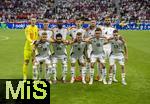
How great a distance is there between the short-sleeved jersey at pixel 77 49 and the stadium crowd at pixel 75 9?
46.9 meters

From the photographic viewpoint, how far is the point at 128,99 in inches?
679

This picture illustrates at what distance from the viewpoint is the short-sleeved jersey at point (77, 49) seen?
2017cm

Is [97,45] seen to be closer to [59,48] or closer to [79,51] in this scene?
[79,51]

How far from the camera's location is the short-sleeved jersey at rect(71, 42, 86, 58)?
20172 mm

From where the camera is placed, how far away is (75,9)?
7194 cm

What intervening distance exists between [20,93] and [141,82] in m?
9.94

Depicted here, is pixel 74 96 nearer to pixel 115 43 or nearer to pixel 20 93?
pixel 115 43

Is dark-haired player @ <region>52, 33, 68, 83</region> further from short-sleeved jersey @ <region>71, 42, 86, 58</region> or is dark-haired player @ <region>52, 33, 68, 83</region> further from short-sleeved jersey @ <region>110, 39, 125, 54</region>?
short-sleeved jersey @ <region>110, 39, 125, 54</region>

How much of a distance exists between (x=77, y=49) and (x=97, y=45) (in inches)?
39.2

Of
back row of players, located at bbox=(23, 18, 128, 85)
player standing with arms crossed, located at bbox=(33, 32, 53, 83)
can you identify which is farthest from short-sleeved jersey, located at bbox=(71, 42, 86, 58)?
player standing with arms crossed, located at bbox=(33, 32, 53, 83)

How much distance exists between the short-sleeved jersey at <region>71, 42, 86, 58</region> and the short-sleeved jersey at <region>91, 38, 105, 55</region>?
503 mm

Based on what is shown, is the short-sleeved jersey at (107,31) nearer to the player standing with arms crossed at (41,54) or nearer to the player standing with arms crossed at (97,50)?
the player standing with arms crossed at (97,50)

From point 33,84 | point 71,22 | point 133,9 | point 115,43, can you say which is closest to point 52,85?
point 115,43

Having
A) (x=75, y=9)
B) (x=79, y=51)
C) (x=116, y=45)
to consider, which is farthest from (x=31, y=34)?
(x=75, y=9)
